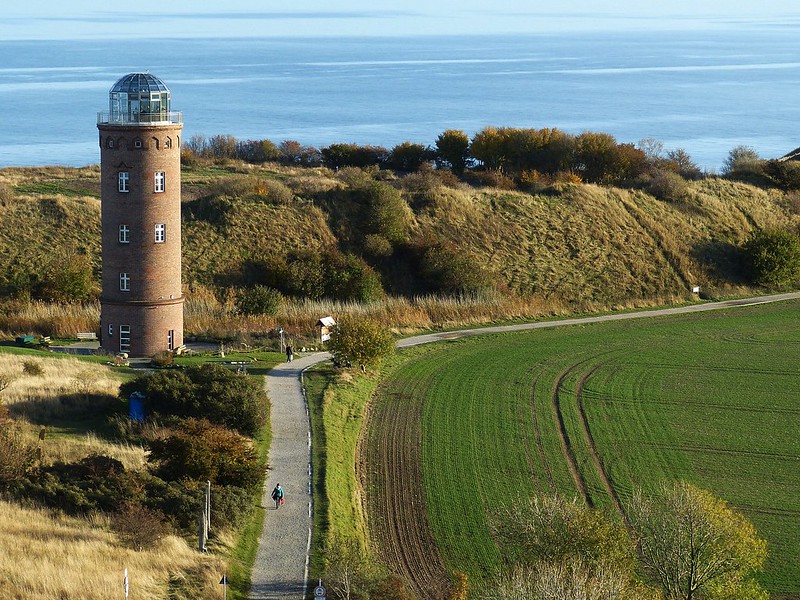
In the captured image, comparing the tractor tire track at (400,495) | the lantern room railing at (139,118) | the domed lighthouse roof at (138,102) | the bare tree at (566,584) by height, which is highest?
the domed lighthouse roof at (138,102)

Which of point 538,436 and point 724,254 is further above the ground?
point 724,254

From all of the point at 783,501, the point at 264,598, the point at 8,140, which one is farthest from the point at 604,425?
the point at 8,140

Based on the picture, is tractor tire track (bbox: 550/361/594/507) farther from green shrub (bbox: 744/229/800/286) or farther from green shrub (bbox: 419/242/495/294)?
green shrub (bbox: 744/229/800/286)

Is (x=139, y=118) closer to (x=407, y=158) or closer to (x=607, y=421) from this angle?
(x=607, y=421)

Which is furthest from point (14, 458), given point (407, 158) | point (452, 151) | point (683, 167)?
point (683, 167)

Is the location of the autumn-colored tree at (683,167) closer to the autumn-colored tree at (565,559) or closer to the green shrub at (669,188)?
the green shrub at (669,188)

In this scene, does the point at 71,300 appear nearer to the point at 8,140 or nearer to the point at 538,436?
the point at 538,436

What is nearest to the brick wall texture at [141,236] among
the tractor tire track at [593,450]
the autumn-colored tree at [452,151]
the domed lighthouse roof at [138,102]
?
the domed lighthouse roof at [138,102]

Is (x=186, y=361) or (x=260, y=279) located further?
(x=260, y=279)
